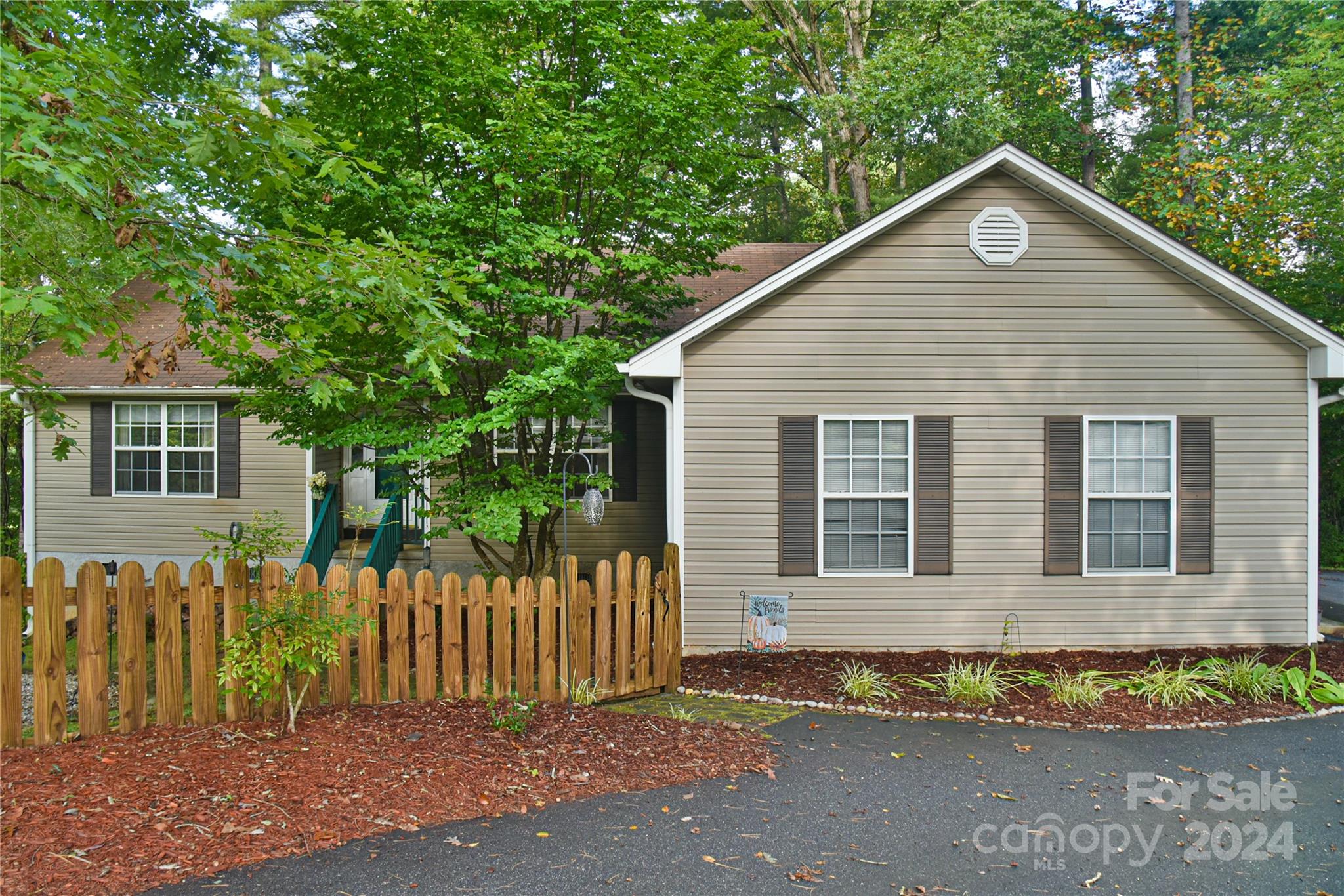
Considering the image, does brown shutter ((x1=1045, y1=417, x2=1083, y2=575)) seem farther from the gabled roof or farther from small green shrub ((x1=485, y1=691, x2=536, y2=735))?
small green shrub ((x1=485, y1=691, x2=536, y2=735))

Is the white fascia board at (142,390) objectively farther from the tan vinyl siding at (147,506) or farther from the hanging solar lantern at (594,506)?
the hanging solar lantern at (594,506)


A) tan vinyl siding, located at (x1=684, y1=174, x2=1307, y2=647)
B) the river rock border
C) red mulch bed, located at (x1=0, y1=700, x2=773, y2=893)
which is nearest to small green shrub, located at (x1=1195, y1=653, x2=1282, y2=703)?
the river rock border

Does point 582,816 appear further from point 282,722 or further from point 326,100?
point 326,100

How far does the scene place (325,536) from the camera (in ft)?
34.5

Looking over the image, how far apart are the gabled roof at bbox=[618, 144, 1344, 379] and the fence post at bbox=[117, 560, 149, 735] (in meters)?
4.31

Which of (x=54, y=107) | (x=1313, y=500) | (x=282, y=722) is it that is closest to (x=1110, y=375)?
(x=1313, y=500)

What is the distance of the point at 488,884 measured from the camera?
3.60 meters

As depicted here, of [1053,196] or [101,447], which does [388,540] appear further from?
[1053,196]

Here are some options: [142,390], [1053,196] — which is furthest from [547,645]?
[142,390]

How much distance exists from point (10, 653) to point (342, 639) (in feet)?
6.25

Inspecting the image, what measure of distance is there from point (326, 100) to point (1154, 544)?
936 centimetres

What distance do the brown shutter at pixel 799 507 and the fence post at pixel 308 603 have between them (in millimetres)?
4381

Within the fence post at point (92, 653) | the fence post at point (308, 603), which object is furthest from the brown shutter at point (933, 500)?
the fence post at point (92, 653)

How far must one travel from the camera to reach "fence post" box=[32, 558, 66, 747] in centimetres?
479
